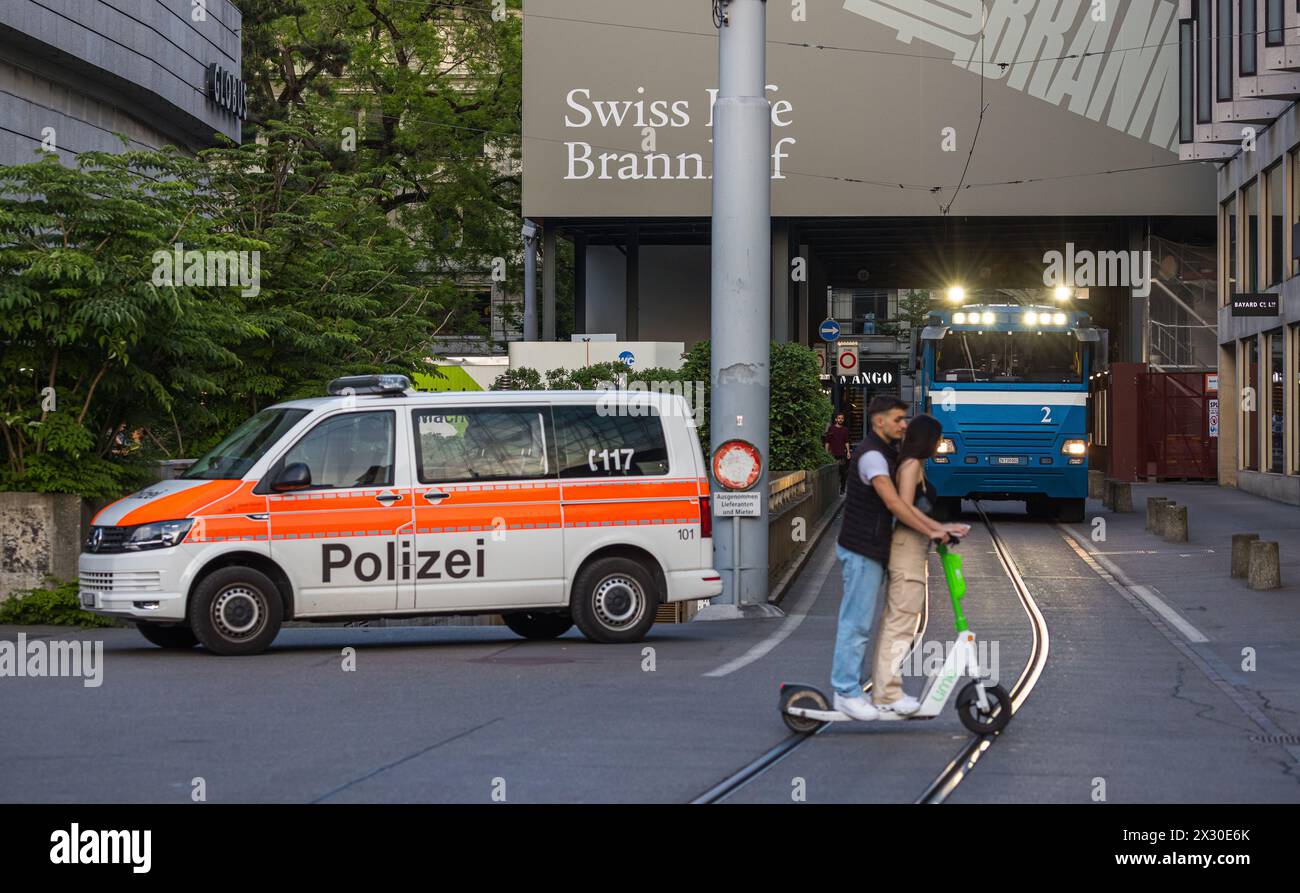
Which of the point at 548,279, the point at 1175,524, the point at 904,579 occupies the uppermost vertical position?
the point at 548,279

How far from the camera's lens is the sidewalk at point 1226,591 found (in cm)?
1254

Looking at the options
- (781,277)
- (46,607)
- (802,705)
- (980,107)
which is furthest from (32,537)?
(980,107)

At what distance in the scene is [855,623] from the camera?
9.38 metres

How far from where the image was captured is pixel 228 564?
13.2m

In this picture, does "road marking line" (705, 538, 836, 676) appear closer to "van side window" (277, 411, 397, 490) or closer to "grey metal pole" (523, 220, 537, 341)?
"van side window" (277, 411, 397, 490)

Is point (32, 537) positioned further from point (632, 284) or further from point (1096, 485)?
point (632, 284)

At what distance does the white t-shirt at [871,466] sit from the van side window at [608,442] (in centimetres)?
500

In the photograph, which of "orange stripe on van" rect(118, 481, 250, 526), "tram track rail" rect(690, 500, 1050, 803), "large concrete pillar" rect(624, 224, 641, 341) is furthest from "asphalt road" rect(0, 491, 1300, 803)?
"large concrete pillar" rect(624, 224, 641, 341)

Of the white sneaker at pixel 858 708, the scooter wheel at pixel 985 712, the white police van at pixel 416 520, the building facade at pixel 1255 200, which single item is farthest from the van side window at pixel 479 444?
the building facade at pixel 1255 200

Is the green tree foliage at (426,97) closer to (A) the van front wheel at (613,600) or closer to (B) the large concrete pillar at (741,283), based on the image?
(B) the large concrete pillar at (741,283)

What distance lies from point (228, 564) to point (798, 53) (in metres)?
34.5

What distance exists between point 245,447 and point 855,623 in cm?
609

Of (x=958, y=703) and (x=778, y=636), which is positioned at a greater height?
(x=958, y=703)
